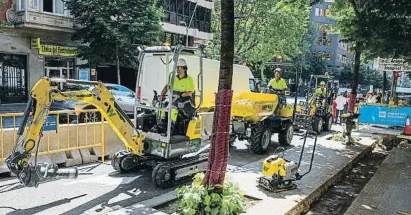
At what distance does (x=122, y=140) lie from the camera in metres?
7.30

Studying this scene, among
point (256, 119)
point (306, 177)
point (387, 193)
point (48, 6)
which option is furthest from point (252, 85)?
point (48, 6)

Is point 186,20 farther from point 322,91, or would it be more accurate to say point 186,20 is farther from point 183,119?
point 183,119

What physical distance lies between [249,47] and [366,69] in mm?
37675

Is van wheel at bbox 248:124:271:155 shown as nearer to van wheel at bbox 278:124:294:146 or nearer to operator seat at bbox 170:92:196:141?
van wheel at bbox 278:124:294:146

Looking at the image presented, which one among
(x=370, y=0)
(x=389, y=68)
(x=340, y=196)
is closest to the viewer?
(x=340, y=196)

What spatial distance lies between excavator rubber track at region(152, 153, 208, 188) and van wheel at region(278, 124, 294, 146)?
4.90 meters

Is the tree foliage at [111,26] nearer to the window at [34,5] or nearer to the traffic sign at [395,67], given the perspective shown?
the window at [34,5]

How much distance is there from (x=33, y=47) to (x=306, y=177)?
17139 millimetres

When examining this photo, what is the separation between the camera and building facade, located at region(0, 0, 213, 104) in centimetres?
1884

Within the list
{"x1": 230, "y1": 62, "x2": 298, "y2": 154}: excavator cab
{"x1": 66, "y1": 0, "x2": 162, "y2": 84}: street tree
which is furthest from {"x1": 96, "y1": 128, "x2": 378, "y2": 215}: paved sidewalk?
{"x1": 66, "y1": 0, "x2": 162, "y2": 84}: street tree

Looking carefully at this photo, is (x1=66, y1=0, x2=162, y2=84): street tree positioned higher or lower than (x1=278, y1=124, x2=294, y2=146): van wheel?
higher

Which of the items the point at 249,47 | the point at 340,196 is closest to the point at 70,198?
the point at 340,196

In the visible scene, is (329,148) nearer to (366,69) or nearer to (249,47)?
(249,47)

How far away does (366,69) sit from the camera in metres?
62.7
